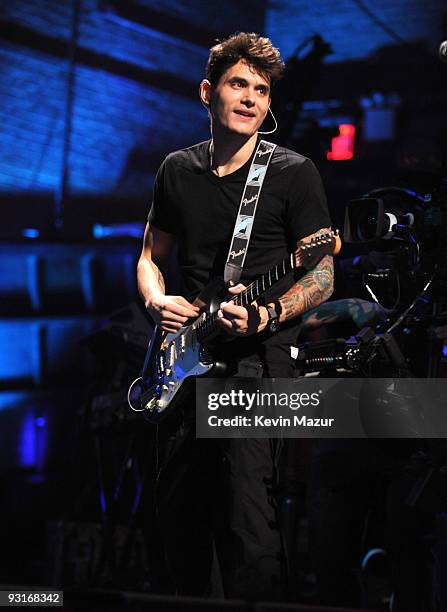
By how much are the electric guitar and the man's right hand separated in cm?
3

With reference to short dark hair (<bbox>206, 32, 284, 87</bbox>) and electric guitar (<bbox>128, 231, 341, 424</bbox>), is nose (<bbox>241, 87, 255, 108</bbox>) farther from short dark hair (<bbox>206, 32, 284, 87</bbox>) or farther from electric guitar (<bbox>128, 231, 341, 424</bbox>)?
electric guitar (<bbox>128, 231, 341, 424</bbox>)

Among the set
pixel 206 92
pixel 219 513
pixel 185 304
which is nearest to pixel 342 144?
pixel 206 92

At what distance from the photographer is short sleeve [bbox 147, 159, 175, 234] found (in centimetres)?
348

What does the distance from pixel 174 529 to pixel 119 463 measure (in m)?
2.82

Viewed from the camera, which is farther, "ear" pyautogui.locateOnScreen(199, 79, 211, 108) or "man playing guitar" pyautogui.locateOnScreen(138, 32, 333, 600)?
"ear" pyautogui.locateOnScreen(199, 79, 211, 108)

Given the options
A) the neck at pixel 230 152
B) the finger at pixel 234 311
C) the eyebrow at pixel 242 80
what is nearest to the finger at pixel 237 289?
the finger at pixel 234 311

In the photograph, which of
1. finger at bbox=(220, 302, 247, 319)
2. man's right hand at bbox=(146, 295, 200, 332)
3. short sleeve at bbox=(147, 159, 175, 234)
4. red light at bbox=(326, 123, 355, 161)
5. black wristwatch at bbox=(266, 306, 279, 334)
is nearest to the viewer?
finger at bbox=(220, 302, 247, 319)

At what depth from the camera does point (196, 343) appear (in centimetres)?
317

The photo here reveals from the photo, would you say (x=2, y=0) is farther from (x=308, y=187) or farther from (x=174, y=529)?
(x=174, y=529)

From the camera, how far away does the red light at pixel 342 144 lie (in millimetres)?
5367

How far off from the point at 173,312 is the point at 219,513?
709 mm

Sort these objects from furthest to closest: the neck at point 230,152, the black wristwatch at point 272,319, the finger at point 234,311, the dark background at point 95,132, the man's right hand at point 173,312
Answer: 1. the dark background at point 95,132
2. the neck at point 230,152
3. the man's right hand at point 173,312
4. the black wristwatch at point 272,319
5. the finger at point 234,311

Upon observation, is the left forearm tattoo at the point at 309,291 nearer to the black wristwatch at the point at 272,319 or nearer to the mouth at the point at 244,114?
the black wristwatch at the point at 272,319

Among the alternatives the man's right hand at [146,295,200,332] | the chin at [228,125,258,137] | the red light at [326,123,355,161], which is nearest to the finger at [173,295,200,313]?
the man's right hand at [146,295,200,332]
